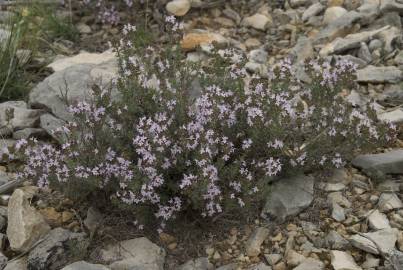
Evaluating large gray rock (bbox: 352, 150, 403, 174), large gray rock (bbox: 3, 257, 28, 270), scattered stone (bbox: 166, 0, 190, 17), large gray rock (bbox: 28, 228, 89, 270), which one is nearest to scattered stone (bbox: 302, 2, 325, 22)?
scattered stone (bbox: 166, 0, 190, 17)

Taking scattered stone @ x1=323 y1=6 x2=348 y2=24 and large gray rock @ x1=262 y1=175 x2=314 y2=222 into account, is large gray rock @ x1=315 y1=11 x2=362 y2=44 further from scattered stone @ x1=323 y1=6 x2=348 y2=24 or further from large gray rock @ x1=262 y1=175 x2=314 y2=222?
large gray rock @ x1=262 y1=175 x2=314 y2=222

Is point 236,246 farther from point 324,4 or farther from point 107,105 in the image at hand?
point 324,4

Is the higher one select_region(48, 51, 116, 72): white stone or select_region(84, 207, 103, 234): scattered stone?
Answer: select_region(48, 51, 116, 72): white stone

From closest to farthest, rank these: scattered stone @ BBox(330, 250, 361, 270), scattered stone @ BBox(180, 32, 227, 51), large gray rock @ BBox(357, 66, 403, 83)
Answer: scattered stone @ BBox(330, 250, 361, 270), large gray rock @ BBox(357, 66, 403, 83), scattered stone @ BBox(180, 32, 227, 51)

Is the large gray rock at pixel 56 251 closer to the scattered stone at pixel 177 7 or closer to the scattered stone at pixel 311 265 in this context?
the scattered stone at pixel 311 265

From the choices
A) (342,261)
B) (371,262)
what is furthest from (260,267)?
(371,262)

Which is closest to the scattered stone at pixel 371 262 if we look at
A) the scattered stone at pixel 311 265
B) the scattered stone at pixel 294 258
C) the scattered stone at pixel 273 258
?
the scattered stone at pixel 311 265
